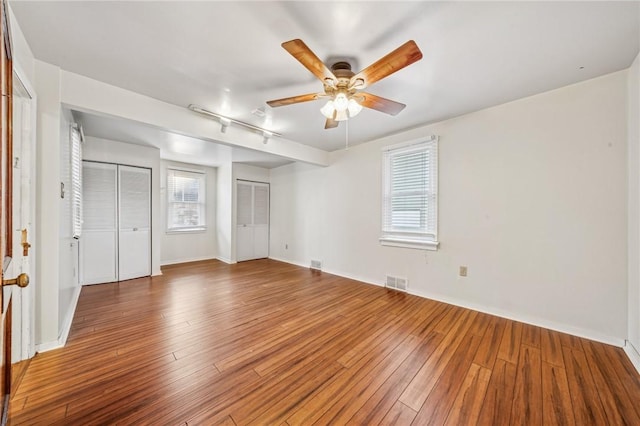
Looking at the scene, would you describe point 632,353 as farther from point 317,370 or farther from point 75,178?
point 75,178

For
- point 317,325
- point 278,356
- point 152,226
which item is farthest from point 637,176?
point 152,226

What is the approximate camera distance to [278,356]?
6.48 ft

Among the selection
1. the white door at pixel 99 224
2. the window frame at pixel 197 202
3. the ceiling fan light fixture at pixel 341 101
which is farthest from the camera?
the window frame at pixel 197 202

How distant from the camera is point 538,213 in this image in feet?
8.34

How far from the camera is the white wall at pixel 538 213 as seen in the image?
2.19 meters

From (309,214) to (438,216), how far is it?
2726mm

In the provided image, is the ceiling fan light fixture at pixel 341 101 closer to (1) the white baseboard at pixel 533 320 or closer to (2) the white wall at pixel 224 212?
(1) the white baseboard at pixel 533 320

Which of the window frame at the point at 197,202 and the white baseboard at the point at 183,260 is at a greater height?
the window frame at the point at 197,202

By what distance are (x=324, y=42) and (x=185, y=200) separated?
5111 millimetres

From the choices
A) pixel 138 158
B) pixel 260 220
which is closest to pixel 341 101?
pixel 138 158

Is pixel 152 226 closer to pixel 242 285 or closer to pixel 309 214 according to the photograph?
pixel 242 285

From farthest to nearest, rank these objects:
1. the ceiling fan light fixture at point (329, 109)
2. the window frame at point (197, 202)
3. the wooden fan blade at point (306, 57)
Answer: the window frame at point (197, 202) < the ceiling fan light fixture at point (329, 109) < the wooden fan blade at point (306, 57)

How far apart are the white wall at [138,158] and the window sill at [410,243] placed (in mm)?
4166

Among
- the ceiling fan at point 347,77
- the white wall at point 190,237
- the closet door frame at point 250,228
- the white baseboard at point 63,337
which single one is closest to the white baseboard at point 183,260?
the white wall at point 190,237
